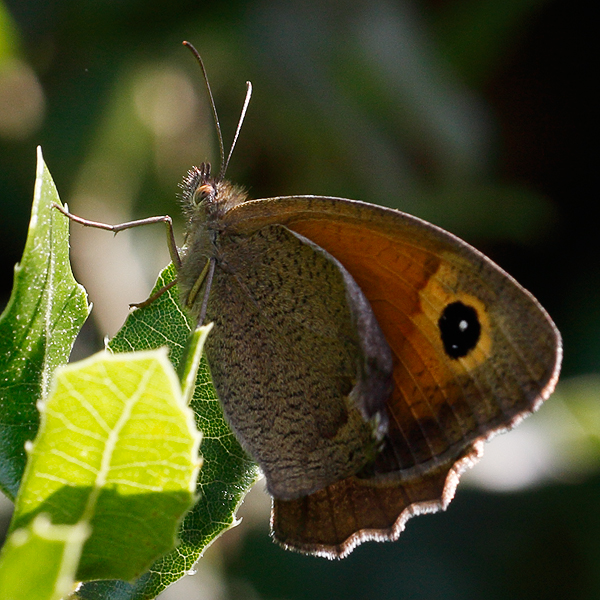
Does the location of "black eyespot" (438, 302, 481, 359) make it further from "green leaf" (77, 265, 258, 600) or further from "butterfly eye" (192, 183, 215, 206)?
"butterfly eye" (192, 183, 215, 206)

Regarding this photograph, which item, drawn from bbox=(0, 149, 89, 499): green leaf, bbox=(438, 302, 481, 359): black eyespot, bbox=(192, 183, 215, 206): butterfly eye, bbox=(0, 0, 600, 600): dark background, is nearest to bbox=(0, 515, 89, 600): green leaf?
bbox=(0, 149, 89, 499): green leaf

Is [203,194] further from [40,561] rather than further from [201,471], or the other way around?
[40,561]

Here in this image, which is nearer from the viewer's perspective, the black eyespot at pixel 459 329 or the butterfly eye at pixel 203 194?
the black eyespot at pixel 459 329

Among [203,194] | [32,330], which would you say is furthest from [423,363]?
[32,330]

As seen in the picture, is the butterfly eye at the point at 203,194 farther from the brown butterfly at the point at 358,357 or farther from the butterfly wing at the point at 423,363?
the butterfly wing at the point at 423,363

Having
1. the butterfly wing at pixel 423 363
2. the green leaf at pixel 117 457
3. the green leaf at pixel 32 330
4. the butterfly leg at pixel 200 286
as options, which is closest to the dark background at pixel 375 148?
the butterfly leg at pixel 200 286
